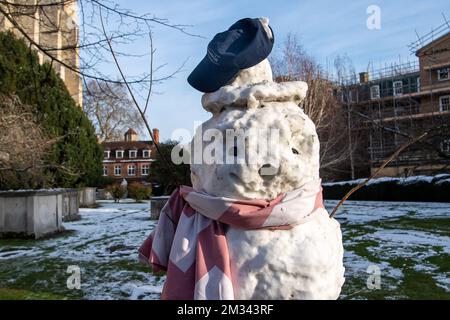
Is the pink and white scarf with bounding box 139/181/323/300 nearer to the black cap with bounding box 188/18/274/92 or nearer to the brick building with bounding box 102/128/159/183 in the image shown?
the black cap with bounding box 188/18/274/92

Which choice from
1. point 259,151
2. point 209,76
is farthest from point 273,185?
point 209,76

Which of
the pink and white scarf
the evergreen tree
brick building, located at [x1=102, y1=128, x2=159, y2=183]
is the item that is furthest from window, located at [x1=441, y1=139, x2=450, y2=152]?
brick building, located at [x1=102, y1=128, x2=159, y2=183]

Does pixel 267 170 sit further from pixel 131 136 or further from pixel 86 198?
pixel 131 136

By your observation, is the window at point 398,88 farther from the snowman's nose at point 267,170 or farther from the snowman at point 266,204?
the snowman's nose at point 267,170

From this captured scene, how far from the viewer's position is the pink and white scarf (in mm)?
1943

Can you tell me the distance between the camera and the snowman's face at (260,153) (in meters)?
2.04

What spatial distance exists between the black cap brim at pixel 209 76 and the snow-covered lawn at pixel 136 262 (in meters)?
3.41

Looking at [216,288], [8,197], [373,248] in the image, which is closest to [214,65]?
[216,288]

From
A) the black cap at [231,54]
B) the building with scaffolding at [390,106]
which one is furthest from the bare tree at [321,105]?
the black cap at [231,54]

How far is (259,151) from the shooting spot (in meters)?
2.05

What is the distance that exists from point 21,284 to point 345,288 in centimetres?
449

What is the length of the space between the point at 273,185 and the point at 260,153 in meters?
0.18
